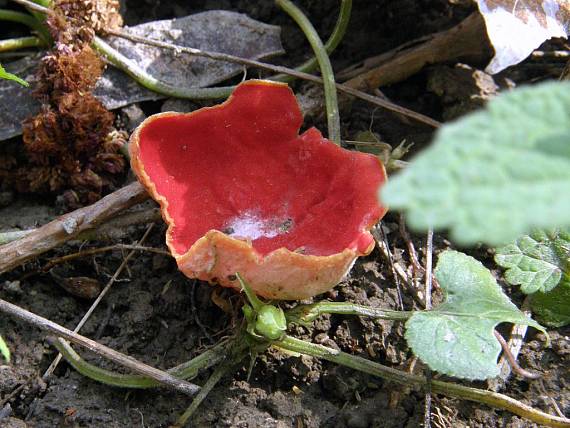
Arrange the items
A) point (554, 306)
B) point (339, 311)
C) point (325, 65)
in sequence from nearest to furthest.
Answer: point (339, 311) < point (554, 306) < point (325, 65)

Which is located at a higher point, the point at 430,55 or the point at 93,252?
the point at 430,55

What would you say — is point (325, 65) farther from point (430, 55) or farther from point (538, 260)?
point (538, 260)

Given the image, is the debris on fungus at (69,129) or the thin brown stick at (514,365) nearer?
the thin brown stick at (514,365)

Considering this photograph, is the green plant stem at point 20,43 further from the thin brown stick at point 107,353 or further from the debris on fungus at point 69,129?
the thin brown stick at point 107,353

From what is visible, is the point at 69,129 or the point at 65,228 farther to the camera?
the point at 69,129

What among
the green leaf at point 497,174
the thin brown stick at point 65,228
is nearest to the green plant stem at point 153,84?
the thin brown stick at point 65,228

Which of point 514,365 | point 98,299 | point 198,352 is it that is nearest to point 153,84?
Answer: point 98,299

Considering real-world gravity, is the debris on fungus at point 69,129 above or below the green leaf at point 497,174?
below
